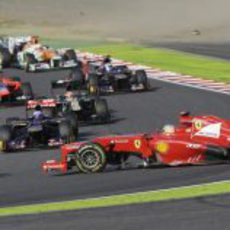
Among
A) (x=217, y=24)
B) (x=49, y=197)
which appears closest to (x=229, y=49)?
(x=217, y=24)

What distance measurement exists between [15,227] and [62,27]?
→ 4573 centimetres

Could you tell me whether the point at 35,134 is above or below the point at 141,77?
above

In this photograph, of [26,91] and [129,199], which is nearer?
[129,199]

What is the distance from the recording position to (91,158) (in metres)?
15.0

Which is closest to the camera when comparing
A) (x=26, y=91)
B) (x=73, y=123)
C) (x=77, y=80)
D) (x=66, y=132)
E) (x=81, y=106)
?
(x=66, y=132)

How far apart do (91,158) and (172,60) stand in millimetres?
20391

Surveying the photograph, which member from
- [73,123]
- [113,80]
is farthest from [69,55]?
[73,123]

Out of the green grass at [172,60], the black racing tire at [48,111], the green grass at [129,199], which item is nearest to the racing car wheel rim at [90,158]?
the green grass at [129,199]

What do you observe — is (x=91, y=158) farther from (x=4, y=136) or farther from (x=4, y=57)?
A: (x=4, y=57)

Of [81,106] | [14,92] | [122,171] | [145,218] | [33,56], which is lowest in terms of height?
[14,92]

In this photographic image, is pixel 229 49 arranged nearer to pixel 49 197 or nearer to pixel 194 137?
pixel 194 137

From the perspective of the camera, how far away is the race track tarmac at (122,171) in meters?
13.2

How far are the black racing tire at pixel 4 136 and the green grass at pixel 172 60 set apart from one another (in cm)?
1151

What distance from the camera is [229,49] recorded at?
40.0 meters
